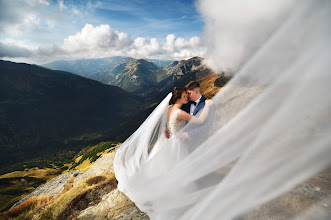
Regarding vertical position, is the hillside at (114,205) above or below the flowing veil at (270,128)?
below

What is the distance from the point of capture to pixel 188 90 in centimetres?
439

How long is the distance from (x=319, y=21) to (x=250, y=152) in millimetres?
2030

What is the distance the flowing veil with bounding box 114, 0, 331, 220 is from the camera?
82.4 inches

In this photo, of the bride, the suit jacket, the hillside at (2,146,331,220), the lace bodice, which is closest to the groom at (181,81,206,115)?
the suit jacket

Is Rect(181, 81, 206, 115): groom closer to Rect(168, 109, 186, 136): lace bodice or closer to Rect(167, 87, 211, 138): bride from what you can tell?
Rect(167, 87, 211, 138): bride

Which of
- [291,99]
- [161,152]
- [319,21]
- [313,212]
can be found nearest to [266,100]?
[291,99]

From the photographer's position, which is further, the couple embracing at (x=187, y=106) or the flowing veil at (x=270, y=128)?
the couple embracing at (x=187, y=106)

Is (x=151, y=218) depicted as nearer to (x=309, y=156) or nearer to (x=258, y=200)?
(x=258, y=200)

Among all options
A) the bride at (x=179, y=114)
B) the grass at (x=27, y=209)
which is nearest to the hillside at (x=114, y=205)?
the grass at (x=27, y=209)

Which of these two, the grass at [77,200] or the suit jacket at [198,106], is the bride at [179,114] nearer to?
the suit jacket at [198,106]

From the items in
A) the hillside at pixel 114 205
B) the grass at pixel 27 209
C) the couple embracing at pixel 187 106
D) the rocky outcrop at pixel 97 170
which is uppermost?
the couple embracing at pixel 187 106

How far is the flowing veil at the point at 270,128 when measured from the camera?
2.09m

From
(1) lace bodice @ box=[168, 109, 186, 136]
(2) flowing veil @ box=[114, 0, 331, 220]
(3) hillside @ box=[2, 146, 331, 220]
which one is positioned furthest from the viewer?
(1) lace bodice @ box=[168, 109, 186, 136]

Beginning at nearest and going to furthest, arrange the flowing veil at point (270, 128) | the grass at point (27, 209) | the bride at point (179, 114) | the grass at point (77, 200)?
the flowing veil at point (270, 128), the bride at point (179, 114), the grass at point (77, 200), the grass at point (27, 209)
